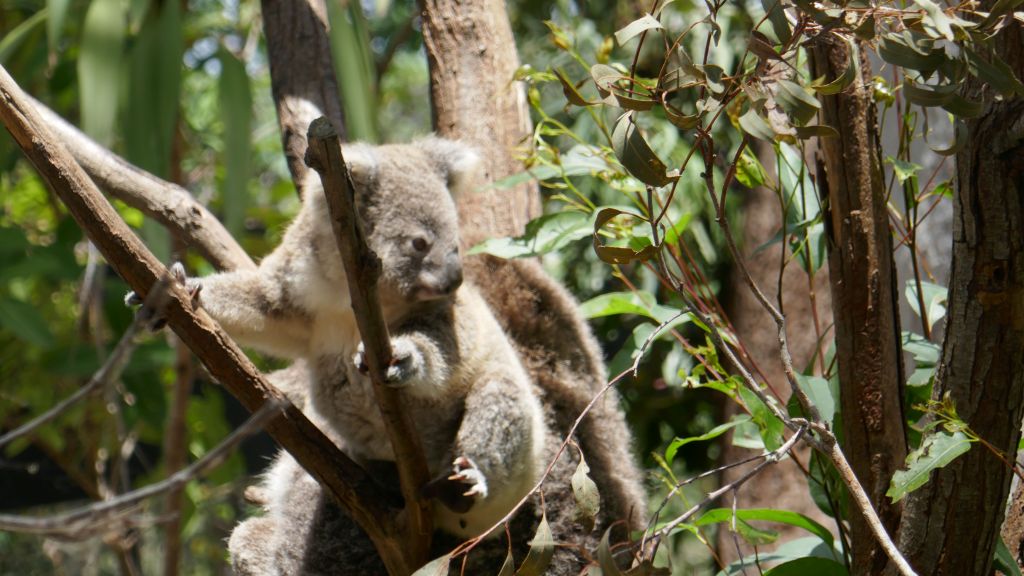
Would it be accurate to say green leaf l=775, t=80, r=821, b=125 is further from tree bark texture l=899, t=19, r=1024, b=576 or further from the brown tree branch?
the brown tree branch

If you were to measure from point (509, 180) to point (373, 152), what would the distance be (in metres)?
0.29

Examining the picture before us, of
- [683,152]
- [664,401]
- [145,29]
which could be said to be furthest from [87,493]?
[683,152]

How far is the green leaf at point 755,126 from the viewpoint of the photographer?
1081 millimetres

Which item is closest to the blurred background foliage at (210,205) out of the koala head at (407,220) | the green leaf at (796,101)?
the koala head at (407,220)

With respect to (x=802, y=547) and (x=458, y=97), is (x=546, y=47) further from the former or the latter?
(x=802, y=547)

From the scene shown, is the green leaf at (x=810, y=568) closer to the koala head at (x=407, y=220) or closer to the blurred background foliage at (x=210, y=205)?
the blurred background foliage at (x=210, y=205)

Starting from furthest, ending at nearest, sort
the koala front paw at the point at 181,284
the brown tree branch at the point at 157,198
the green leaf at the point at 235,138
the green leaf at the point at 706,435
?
the green leaf at the point at 235,138, the brown tree branch at the point at 157,198, the koala front paw at the point at 181,284, the green leaf at the point at 706,435

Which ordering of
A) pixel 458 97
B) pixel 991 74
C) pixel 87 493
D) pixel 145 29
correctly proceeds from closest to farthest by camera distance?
1. pixel 991 74
2. pixel 458 97
3. pixel 145 29
4. pixel 87 493

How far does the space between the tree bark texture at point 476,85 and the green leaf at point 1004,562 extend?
4.56 ft

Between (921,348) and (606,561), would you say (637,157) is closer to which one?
(606,561)

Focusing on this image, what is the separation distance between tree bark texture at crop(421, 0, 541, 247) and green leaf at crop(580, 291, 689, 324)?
25.2 inches

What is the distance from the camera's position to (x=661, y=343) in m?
3.47

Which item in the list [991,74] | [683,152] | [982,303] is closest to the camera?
[991,74]

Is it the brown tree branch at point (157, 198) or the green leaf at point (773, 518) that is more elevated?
the brown tree branch at point (157, 198)
